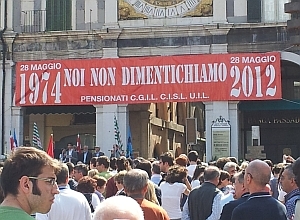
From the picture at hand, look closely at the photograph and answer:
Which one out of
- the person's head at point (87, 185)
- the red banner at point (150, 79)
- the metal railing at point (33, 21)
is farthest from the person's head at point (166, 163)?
the metal railing at point (33, 21)

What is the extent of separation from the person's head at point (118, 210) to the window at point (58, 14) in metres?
22.1

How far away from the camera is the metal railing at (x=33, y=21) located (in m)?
25.1

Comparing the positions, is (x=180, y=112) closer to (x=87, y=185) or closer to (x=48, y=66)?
(x=48, y=66)

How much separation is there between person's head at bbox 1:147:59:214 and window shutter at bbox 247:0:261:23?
20402 millimetres

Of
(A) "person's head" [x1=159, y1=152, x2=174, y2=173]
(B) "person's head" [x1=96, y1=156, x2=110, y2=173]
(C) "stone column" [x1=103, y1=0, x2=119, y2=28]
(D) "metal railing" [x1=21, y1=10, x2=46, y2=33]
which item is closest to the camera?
(B) "person's head" [x1=96, y1=156, x2=110, y2=173]

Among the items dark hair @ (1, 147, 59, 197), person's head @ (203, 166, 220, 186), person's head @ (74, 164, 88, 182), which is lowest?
person's head @ (74, 164, 88, 182)

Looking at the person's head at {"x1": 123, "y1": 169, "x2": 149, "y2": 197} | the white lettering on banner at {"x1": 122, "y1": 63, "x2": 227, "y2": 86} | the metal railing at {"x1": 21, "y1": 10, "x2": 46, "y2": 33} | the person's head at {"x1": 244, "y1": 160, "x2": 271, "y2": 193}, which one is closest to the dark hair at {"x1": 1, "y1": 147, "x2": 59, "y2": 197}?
the person's head at {"x1": 244, "y1": 160, "x2": 271, "y2": 193}

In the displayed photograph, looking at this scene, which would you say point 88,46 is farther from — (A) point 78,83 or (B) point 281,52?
(B) point 281,52

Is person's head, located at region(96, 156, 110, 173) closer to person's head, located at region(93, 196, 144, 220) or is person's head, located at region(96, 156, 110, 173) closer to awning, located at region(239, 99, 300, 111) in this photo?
person's head, located at region(93, 196, 144, 220)

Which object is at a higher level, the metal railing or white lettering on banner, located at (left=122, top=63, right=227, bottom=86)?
the metal railing

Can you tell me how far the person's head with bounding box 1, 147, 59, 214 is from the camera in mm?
3689

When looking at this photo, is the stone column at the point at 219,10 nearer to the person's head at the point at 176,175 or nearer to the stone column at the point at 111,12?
the stone column at the point at 111,12

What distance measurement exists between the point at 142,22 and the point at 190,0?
6.60ft

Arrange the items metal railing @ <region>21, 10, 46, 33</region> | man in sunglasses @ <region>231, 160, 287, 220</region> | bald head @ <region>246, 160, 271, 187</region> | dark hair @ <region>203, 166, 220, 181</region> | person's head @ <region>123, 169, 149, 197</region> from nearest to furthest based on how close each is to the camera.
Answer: man in sunglasses @ <region>231, 160, 287, 220</region>, bald head @ <region>246, 160, 271, 187</region>, person's head @ <region>123, 169, 149, 197</region>, dark hair @ <region>203, 166, 220, 181</region>, metal railing @ <region>21, 10, 46, 33</region>
